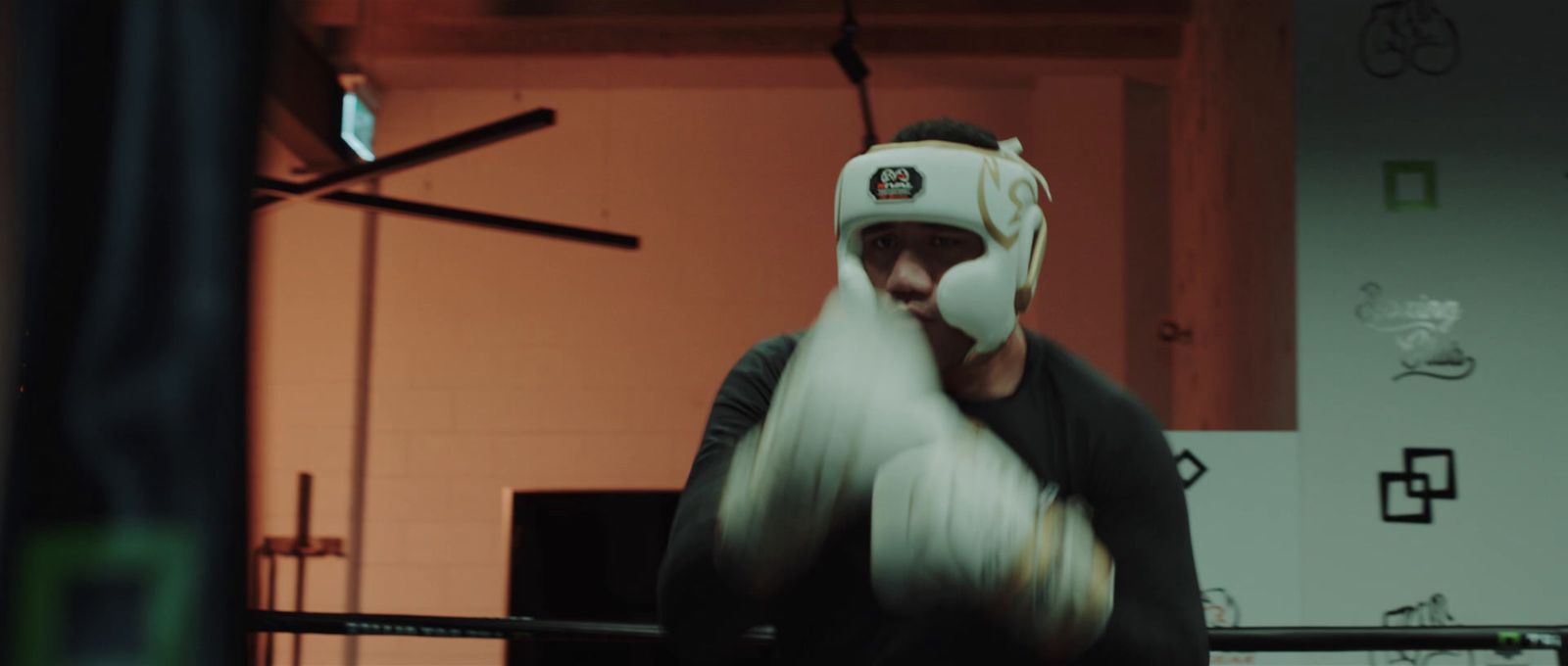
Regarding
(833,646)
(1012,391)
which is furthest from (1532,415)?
(833,646)

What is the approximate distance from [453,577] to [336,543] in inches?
18.9

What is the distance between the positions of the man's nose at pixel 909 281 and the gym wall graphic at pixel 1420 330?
6.67 ft

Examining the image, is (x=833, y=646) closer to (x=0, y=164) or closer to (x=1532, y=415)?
(x=0, y=164)

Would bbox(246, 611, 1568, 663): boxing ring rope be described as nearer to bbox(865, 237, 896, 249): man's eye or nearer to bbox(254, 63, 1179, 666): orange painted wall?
bbox(865, 237, 896, 249): man's eye

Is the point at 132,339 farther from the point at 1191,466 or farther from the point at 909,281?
the point at 1191,466

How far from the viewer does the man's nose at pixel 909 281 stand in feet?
4.17

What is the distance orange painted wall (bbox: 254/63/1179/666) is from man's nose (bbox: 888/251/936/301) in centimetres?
455

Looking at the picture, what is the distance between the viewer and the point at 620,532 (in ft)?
18.9

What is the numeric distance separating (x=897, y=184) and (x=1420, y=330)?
2.10 metres

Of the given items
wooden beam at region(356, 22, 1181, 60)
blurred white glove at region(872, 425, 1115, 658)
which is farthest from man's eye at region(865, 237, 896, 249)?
wooden beam at region(356, 22, 1181, 60)

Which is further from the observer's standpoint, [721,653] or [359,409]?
[359,409]

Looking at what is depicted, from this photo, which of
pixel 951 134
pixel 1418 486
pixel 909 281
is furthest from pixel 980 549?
pixel 1418 486

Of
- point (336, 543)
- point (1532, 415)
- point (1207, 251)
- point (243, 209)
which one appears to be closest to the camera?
point (243, 209)

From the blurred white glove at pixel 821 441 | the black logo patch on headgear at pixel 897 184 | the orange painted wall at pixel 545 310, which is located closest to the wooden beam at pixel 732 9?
the orange painted wall at pixel 545 310
